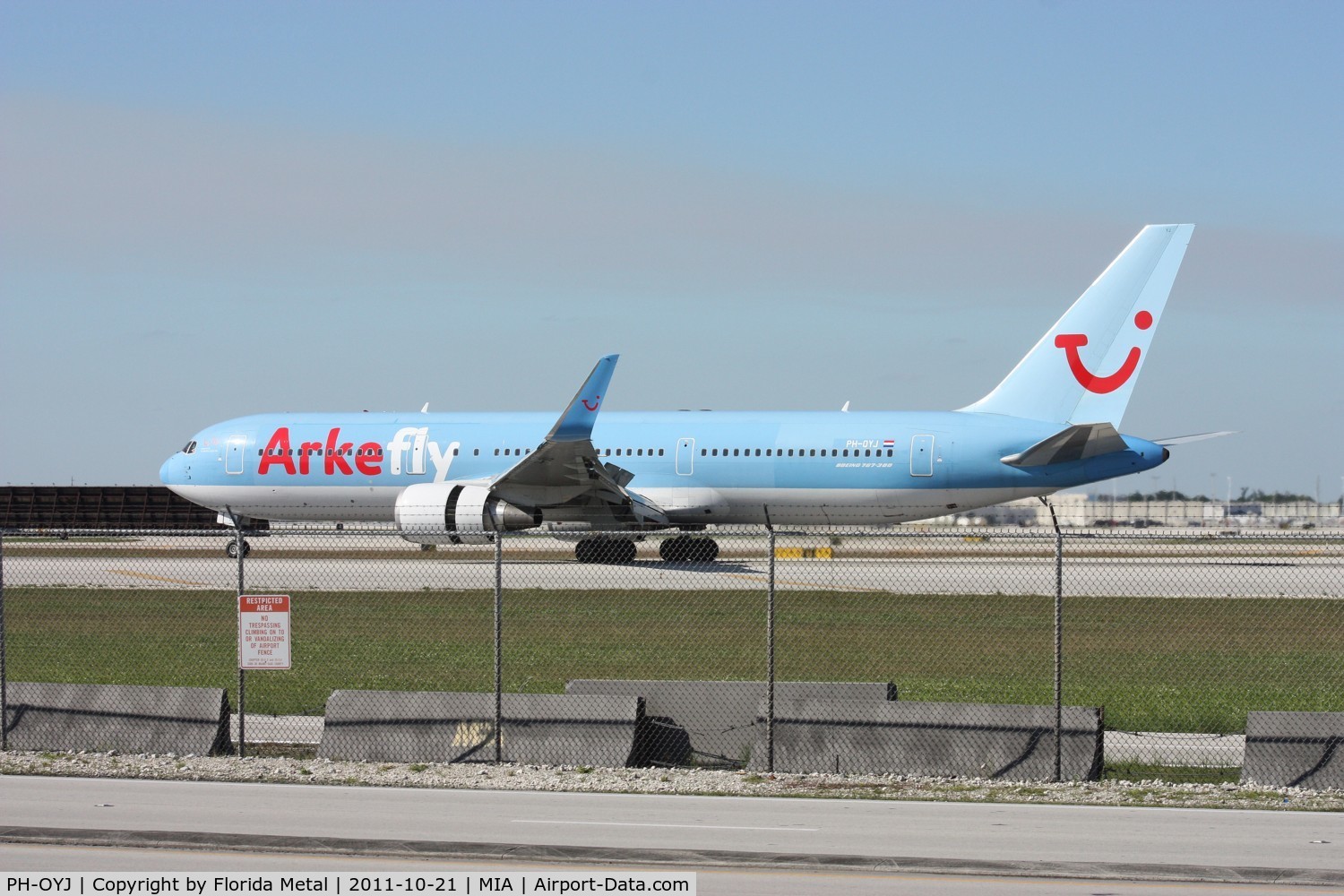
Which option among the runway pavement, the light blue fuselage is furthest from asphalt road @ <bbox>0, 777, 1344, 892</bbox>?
the light blue fuselage

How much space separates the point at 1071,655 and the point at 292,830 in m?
12.2

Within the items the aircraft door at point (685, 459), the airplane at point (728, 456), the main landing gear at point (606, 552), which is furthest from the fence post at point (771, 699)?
the aircraft door at point (685, 459)

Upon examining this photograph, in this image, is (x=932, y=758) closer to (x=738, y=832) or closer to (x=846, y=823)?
(x=846, y=823)

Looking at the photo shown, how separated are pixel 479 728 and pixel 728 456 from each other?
76.3ft

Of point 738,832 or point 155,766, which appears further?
point 155,766

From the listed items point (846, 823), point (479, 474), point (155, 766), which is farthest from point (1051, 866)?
point (479, 474)

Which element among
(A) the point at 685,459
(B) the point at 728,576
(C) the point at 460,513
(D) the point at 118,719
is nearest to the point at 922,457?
(B) the point at 728,576

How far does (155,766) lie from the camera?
39.2 feet

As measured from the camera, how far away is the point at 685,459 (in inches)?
1404

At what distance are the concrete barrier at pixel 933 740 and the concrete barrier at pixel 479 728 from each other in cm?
125

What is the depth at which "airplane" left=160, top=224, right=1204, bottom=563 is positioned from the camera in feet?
107

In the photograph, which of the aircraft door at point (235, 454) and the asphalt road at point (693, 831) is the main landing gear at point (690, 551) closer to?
the aircraft door at point (235, 454)

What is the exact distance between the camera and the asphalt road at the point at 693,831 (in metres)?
8.67

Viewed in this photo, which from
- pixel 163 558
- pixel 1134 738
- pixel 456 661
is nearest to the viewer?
pixel 1134 738
